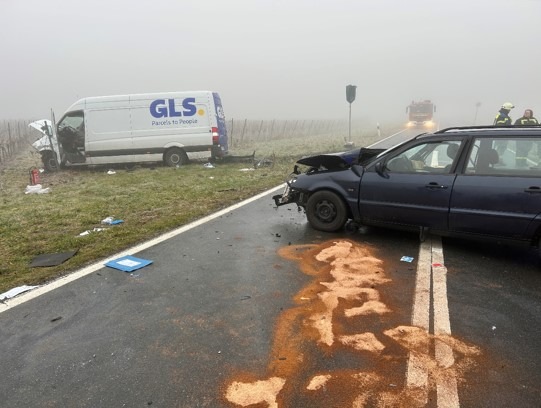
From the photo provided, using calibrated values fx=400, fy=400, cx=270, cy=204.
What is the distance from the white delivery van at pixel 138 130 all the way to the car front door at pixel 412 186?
9084mm

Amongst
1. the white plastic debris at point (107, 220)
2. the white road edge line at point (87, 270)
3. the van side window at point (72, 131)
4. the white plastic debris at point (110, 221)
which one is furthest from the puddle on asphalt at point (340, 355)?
the van side window at point (72, 131)

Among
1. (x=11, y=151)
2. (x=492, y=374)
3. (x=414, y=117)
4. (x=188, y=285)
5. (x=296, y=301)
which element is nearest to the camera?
(x=492, y=374)

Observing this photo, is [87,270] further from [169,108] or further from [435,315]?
[169,108]

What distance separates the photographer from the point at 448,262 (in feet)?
15.4

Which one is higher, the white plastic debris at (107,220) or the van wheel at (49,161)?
the van wheel at (49,161)

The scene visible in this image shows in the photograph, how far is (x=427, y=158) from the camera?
5113 millimetres

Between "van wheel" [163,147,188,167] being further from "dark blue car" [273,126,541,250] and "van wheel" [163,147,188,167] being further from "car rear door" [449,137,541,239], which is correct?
"car rear door" [449,137,541,239]

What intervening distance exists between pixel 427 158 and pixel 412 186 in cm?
42

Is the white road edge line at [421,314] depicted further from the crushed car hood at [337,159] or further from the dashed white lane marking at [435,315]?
the crushed car hood at [337,159]

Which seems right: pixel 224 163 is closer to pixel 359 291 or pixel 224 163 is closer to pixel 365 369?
pixel 359 291

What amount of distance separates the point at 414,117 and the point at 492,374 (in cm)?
3641

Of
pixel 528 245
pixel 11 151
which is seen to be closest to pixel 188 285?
pixel 528 245

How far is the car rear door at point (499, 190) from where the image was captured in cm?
437

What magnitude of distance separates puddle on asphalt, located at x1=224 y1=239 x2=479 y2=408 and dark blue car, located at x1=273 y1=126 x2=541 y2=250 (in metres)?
1.34
